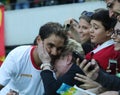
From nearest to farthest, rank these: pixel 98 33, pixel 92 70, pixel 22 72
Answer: pixel 92 70, pixel 98 33, pixel 22 72

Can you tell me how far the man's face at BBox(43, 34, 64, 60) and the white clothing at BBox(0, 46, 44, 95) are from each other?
30 centimetres

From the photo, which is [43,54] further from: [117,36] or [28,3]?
[28,3]

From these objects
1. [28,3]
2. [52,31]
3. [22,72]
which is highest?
Result: [52,31]

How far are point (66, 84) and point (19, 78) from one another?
0.78 m

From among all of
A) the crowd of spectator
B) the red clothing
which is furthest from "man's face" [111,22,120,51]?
the crowd of spectator

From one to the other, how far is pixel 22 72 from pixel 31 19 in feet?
28.2

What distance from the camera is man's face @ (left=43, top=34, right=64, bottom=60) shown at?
366cm

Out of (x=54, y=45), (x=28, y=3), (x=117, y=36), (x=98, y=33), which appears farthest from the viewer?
(x=28, y=3)

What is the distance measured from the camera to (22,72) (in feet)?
13.1

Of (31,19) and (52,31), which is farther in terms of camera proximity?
(31,19)

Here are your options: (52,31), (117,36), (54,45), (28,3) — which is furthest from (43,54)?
(28,3)

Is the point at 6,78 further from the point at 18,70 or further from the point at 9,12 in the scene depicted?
the point at 9,12

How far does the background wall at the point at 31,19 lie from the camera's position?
1229 centimetres

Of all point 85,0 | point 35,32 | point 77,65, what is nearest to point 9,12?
point 35,32
